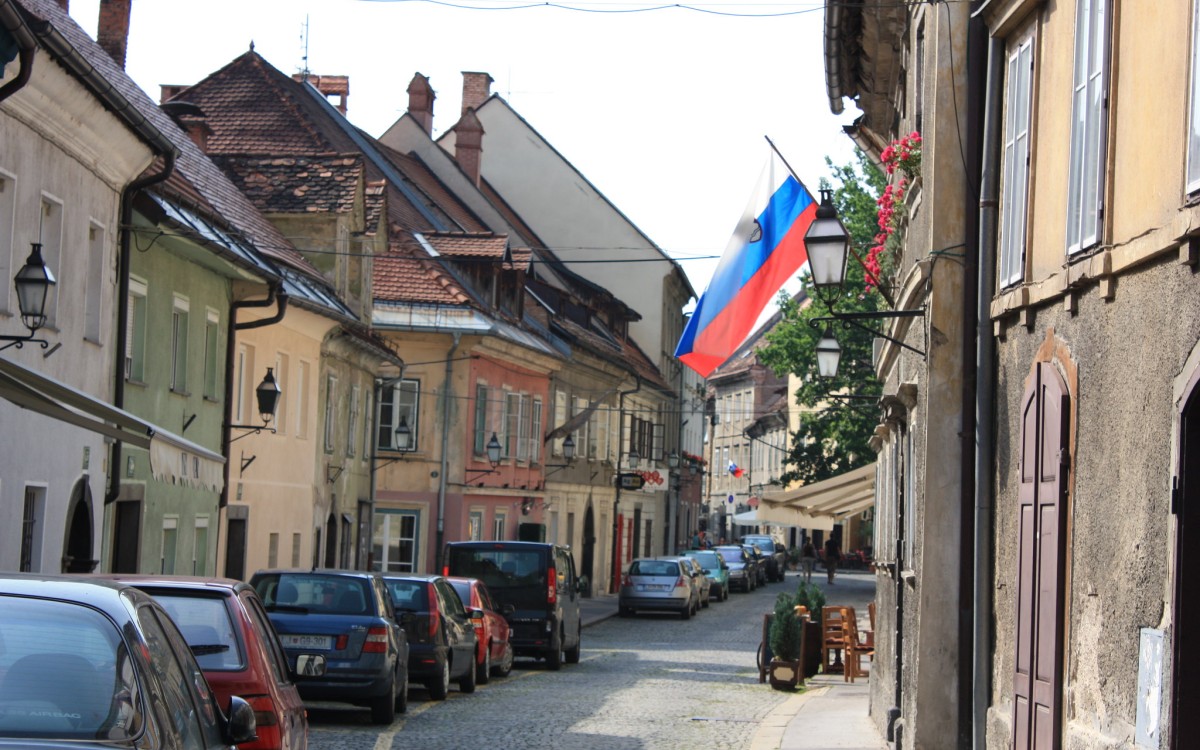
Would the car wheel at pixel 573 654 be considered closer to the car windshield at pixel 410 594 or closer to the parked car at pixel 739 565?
the car windshield at pixel 410 594

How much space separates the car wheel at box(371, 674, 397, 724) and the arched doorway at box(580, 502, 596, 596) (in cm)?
3638

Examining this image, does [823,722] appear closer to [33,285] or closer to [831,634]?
[831,634]

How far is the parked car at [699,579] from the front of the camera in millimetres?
46088

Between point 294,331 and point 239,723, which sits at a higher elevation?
point 294,331

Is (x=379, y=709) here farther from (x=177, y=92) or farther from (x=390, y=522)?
(x=177, y=92)

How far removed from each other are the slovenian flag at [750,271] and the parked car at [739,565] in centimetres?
4330

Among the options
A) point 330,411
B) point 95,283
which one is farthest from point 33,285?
point 330,411

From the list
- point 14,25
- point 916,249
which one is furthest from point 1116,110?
point 14,25

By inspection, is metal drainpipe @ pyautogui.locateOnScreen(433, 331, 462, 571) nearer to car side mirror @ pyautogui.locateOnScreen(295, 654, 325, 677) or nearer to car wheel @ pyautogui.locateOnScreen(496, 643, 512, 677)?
car wheel @ pyautogui.locateOnScreen(496, 643, 512, 677)

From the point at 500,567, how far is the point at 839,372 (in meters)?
29.4

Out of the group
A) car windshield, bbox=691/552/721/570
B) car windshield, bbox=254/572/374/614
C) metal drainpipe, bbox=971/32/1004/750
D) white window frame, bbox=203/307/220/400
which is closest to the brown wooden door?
metal drainpipe, bbox=971/32/1004/750

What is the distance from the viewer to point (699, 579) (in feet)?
160

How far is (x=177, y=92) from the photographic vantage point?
4422 cm

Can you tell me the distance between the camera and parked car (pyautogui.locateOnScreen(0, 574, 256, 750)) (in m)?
5.38
